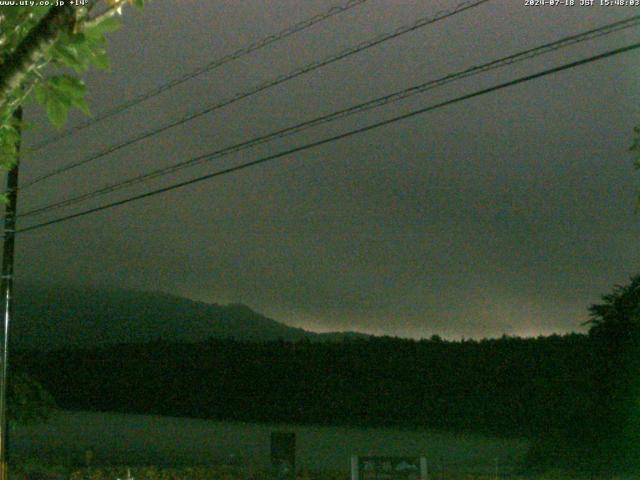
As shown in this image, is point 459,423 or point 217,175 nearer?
point 217,175

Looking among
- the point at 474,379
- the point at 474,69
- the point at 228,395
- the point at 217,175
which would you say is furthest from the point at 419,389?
the point at 474,69

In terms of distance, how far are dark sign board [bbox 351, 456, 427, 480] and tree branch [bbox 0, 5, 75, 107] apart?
9.43m

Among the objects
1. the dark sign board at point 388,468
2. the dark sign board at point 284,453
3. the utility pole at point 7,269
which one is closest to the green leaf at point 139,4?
the dark sign board at point 388,468

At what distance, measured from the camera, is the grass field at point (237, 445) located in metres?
26.7

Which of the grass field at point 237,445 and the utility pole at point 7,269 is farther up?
the utility pole at point 7,269

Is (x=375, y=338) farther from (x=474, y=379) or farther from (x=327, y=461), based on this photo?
(x=327, y=461)

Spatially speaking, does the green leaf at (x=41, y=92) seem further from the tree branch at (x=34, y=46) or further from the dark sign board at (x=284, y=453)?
the dark sign board at (x=284, y=453)

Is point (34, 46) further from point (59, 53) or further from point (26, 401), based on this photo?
point (26, 401)

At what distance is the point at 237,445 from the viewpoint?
3388cm

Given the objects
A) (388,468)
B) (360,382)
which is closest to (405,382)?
(360,382)

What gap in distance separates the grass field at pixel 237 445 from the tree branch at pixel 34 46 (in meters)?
18.1

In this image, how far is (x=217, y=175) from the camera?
50.7 feet

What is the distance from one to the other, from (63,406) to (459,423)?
28997 millimetres

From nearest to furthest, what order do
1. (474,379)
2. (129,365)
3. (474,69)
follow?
1. (474,69)
2. (474,379)
3. (129,365)
